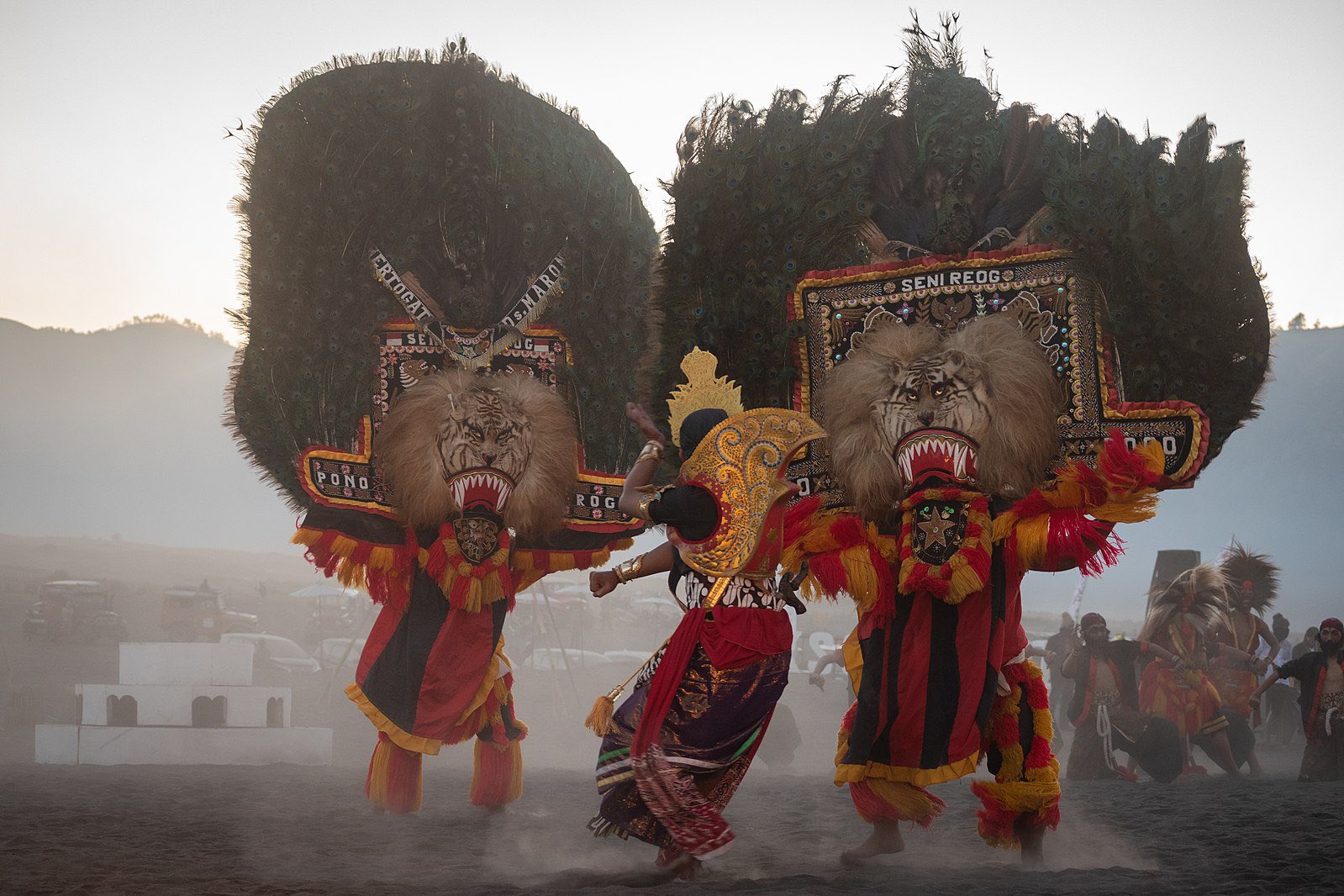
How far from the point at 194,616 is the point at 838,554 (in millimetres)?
13121

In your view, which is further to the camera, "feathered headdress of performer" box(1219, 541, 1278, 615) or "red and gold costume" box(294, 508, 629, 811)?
"feathered headdress of performer" box(1219, 541, 1278, 615)

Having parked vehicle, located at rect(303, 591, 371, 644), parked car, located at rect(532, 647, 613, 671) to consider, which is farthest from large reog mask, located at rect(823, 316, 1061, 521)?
parked vehicle, located at rect(303, 591, 371, 644)

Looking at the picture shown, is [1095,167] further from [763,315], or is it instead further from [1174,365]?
[763,315]

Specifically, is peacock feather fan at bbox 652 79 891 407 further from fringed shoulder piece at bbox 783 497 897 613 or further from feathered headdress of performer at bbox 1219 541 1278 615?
feathered headdress of performer at bbox 1219 541 1278 615

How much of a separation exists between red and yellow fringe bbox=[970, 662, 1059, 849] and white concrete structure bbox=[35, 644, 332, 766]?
5.92 m

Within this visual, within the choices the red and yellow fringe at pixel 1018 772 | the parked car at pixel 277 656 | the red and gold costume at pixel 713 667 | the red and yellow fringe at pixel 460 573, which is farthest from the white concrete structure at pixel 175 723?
the red and yellow fringe at pixel 1018 772

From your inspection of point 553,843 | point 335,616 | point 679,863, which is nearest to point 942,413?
point 679,863

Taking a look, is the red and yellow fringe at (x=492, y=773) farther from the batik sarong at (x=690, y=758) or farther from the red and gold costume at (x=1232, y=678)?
the red and gold costume at (x=1232, y=678)

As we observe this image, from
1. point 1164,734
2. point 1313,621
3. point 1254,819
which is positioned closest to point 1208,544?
point 1313,621

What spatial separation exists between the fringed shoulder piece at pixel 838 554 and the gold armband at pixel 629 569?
2.44 ft

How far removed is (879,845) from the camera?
4891 millimetres

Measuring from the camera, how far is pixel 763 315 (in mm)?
5344

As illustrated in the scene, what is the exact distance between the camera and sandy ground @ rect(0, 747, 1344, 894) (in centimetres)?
430

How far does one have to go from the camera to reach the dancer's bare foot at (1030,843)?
4.78 m
